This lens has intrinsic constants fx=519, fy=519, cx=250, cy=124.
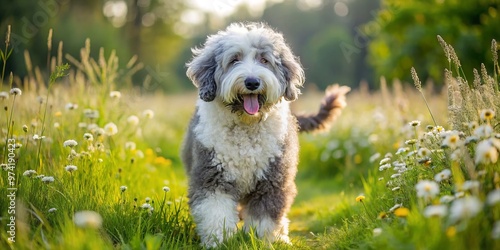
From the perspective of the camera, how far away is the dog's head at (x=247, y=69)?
3906mm

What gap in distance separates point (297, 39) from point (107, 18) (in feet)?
73.7

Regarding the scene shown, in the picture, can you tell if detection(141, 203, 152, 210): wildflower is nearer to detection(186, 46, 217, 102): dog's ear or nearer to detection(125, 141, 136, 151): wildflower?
detection(186, 46, 217, 102): dog's ear

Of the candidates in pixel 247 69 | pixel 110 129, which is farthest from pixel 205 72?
pixel 110 129

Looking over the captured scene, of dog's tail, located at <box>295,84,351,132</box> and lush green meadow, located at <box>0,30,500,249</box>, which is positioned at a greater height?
dog's tail, located at <box>295,84,351,132</box>

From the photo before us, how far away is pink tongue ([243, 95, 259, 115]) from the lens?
13.0 ft

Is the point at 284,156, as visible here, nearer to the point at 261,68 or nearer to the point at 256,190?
the point at 256,190

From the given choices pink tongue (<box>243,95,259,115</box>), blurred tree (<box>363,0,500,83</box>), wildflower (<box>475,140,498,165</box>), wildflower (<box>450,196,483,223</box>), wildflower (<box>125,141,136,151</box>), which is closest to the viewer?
wildflower (<box>450,196,483,223</box>)

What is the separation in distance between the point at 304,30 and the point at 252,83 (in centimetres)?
4314

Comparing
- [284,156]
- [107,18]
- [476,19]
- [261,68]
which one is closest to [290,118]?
[284,156]


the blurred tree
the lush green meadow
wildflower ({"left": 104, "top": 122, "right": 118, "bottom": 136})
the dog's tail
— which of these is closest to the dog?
the lush green meadow

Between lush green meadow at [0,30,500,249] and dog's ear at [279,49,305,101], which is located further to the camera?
dog's ear at [279,49,305,101]

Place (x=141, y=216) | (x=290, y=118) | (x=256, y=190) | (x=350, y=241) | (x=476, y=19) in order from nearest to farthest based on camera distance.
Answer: (x=350, y=241) → (x=141, y=216) → (x=256, y=190) → (x=290, y=118) → (x=476, y=19)

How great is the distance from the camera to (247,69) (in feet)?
12.8

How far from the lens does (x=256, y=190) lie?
4176 mm
